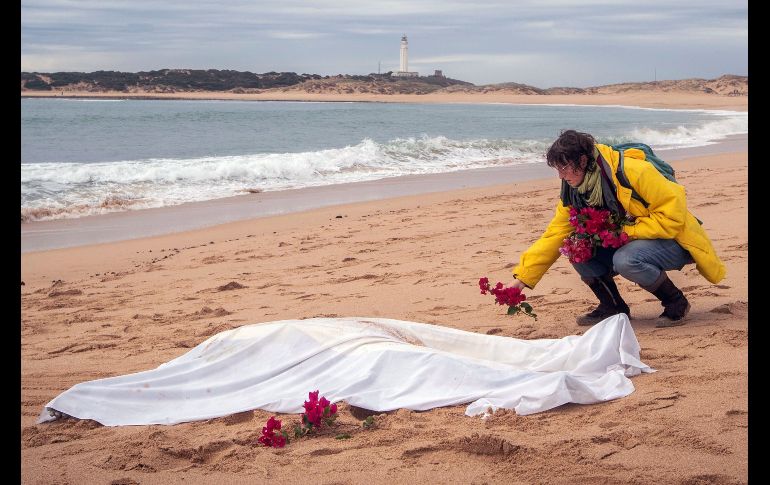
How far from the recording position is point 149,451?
148 inches

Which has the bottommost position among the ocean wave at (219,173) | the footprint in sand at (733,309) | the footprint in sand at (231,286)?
the footprint in sand at (231,286)

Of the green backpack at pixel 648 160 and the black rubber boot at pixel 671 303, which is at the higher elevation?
the green backpack at pixel 648 160

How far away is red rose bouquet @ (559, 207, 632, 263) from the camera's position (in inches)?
200

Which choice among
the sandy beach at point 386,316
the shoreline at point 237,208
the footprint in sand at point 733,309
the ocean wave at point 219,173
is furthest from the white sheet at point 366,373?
the ocean wave at point 219,173

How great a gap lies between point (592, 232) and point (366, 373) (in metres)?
1.77

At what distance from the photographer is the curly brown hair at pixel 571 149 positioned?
4852mm

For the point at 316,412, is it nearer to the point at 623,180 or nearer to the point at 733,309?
the point at 623,180

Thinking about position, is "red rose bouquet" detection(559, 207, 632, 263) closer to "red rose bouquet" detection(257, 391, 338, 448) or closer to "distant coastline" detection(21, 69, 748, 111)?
"red rose bouquet" detection(257, 391, 338, 448)

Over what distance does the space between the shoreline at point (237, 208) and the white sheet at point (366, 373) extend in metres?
6.02

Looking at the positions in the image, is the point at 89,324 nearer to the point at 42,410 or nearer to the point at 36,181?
the point at 42,410

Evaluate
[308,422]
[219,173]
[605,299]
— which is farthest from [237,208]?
[308,422]

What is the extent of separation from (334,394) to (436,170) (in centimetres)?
1457

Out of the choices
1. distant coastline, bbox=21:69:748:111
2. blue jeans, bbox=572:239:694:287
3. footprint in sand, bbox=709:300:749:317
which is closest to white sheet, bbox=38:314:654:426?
blue jeans, bbox=572:239:694:287

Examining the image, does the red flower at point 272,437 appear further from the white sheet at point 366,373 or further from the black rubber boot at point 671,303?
the black rubber boot at point 671,303
